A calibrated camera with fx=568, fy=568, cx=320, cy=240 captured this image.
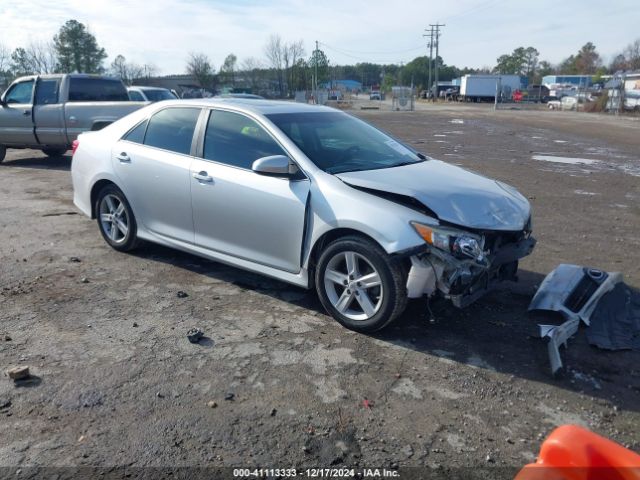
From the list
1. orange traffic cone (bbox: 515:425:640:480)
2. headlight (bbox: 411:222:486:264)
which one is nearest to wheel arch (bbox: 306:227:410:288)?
headlight (bbox: 411:222:486:264)

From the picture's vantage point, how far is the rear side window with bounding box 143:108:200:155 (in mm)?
5504

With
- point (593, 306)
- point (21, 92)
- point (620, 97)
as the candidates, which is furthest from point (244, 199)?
point (620, 97)

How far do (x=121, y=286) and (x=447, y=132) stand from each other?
21.4 m

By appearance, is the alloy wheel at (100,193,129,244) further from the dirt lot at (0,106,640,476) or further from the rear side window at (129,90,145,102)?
the rear side window at (129,90,145,102)

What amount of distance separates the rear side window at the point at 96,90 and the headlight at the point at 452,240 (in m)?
11.1

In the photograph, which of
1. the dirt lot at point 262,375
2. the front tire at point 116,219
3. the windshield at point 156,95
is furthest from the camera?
the windshield at point 156,95

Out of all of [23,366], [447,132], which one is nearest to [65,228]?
[23,366]

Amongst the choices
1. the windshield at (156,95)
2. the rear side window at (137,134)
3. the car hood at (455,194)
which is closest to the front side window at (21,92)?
the windshield at (156,95)

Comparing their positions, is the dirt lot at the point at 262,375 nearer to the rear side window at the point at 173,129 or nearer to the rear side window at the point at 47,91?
the rear side window at the point at 173,129

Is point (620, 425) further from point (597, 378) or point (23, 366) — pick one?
point (23, 366)

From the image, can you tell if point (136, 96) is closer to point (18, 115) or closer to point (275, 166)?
point (18, 115)

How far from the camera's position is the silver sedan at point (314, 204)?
4.12 meters

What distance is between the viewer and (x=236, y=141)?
5152 millimetres

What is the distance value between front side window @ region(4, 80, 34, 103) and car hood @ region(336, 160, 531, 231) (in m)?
11.1
